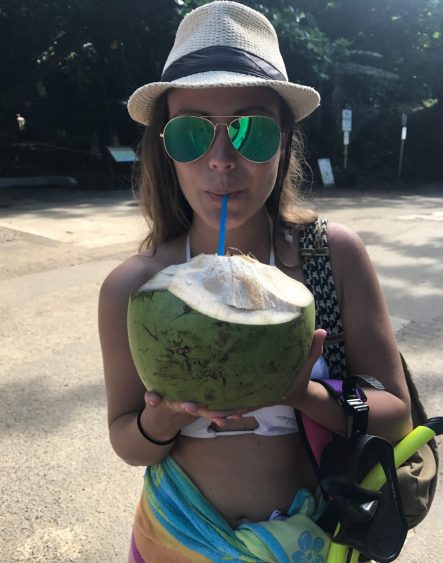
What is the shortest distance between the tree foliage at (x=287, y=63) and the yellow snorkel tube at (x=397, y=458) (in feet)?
39.4

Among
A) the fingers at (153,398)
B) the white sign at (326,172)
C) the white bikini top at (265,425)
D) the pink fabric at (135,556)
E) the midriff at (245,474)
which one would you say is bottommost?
the white sign at (326,172)

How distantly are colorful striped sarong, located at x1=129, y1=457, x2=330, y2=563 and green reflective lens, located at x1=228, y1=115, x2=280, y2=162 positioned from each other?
25.2 inches

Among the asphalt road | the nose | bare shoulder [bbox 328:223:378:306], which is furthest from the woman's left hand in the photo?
the asphalt road

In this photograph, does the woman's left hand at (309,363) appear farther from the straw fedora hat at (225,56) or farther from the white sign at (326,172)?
the white sign at (326,172)

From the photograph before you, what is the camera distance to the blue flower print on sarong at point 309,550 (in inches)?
40.0

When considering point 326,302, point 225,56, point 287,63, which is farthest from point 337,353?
point 287,63

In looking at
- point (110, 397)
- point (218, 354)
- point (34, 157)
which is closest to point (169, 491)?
point (110, 397)

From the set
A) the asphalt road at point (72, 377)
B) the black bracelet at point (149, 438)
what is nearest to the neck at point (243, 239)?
the black bracelet at point (149, 438)

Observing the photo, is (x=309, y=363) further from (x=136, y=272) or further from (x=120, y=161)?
(x=120, y=161)

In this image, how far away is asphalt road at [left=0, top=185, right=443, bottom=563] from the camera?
78.7 inches

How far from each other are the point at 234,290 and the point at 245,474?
0.44m

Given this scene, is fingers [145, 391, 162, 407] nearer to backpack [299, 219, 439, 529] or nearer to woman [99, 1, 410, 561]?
woman [99, 1, 410, 561]

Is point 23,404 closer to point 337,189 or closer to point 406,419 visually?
point 406,419

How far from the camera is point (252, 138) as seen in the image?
42.5 inches
